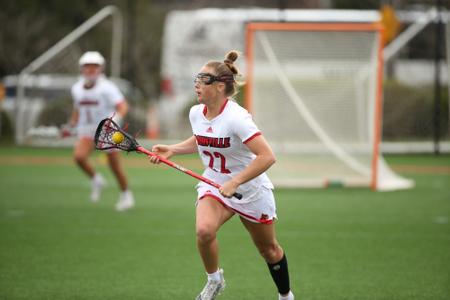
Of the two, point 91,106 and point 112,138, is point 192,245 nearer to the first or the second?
point 112,138

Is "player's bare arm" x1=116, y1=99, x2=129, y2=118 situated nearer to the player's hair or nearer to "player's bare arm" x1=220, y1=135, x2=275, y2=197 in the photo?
the player's hair

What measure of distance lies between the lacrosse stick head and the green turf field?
125 centimetres

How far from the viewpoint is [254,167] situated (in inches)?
234

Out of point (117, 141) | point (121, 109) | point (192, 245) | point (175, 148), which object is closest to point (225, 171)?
point (175, 148)

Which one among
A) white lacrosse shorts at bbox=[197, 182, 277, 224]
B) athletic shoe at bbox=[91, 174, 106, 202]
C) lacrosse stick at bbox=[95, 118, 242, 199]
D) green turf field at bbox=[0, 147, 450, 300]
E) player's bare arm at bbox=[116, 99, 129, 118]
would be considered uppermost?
player's bare arm at bbox=[116, 99, 129, 118]

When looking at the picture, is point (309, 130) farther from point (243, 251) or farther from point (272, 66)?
point (243, 251)

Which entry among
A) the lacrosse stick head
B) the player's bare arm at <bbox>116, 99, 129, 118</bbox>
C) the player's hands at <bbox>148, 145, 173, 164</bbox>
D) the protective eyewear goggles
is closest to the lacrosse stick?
→ the lacrosse stick head

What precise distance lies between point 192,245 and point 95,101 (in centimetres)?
381

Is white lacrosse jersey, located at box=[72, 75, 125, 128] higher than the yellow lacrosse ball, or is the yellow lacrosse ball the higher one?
white lacrosse jersey, located at box=[72, 75, 125, 128]

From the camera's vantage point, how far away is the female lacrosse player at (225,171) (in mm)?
6070

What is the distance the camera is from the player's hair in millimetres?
6277

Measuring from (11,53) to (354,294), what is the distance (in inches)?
1012

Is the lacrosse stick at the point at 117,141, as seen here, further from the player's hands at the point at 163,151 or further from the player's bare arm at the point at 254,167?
the player's bare arm at the point at 254,167

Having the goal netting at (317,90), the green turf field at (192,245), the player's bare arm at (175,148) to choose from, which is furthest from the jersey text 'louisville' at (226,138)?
the goal netting at (317,90)
